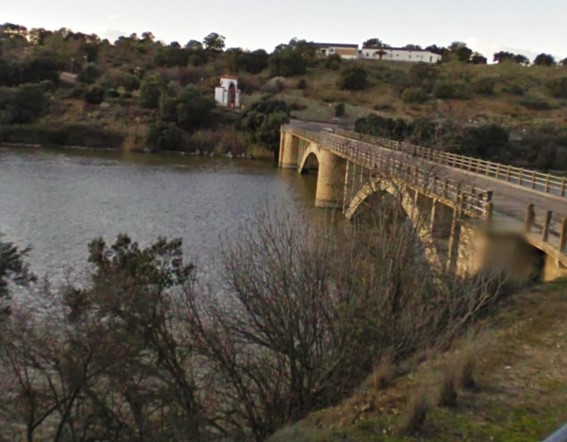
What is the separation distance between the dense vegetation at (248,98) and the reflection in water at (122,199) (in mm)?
12169

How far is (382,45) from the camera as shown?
18438 centimetres

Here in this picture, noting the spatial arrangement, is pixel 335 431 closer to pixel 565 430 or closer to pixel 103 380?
pixel 103 380

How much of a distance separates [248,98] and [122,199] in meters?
70.3

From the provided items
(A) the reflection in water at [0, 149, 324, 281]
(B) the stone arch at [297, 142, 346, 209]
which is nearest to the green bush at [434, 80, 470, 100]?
(A) the reflection in water at [0, 149, 324, 281]

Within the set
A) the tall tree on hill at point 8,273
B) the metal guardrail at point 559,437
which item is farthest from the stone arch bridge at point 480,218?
the metal guardrail at point 559,437

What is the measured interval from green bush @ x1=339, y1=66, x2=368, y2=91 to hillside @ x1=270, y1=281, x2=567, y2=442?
336 ft

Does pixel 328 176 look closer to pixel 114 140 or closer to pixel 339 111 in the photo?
pixel 114 140

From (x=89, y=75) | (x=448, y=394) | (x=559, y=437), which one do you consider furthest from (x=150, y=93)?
(x=559, y=437)

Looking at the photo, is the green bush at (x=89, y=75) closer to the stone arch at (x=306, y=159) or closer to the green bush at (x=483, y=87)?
the stone arch at (x=306, y=159)

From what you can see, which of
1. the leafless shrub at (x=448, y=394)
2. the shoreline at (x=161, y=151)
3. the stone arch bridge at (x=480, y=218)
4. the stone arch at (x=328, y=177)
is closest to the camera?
the leafless shrub at (x=448, y=394)

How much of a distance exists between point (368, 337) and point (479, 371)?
2.12m

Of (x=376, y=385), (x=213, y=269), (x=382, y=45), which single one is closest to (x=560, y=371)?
(x=376, y=385)

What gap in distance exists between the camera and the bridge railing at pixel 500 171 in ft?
88.3

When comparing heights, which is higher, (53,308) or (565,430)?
(565,430)
